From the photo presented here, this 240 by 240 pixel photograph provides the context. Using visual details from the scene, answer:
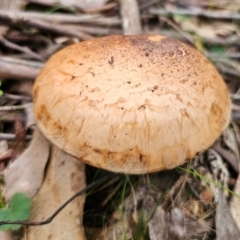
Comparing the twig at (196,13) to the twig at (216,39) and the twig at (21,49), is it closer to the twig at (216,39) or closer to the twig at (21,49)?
the twig at (216,39)

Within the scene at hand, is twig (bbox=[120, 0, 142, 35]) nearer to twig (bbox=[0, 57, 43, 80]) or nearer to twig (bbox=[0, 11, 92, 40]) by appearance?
twig (bbox=[0, 11, 92, 40])

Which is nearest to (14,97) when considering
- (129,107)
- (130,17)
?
(129,107)

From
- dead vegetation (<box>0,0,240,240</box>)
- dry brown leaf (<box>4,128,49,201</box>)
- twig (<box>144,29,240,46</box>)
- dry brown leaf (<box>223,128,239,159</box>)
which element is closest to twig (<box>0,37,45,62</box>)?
dead vegetation (<box>0,0,240,240</box>)

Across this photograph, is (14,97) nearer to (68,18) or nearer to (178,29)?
(68,18)

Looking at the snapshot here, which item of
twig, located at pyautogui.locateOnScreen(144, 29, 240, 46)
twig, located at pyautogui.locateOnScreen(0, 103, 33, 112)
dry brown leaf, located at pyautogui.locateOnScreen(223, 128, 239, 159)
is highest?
twig, located at pyautogui.locateOnScreen(144, 29, 240, 46)

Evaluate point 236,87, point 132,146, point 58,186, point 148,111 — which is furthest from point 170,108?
point 236,87

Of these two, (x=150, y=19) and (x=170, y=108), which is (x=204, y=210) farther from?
(x=150, y=19)

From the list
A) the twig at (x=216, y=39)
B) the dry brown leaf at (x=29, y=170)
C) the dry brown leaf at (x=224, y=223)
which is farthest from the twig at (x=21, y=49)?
the dry brown leaf at (x=224, y=223)
